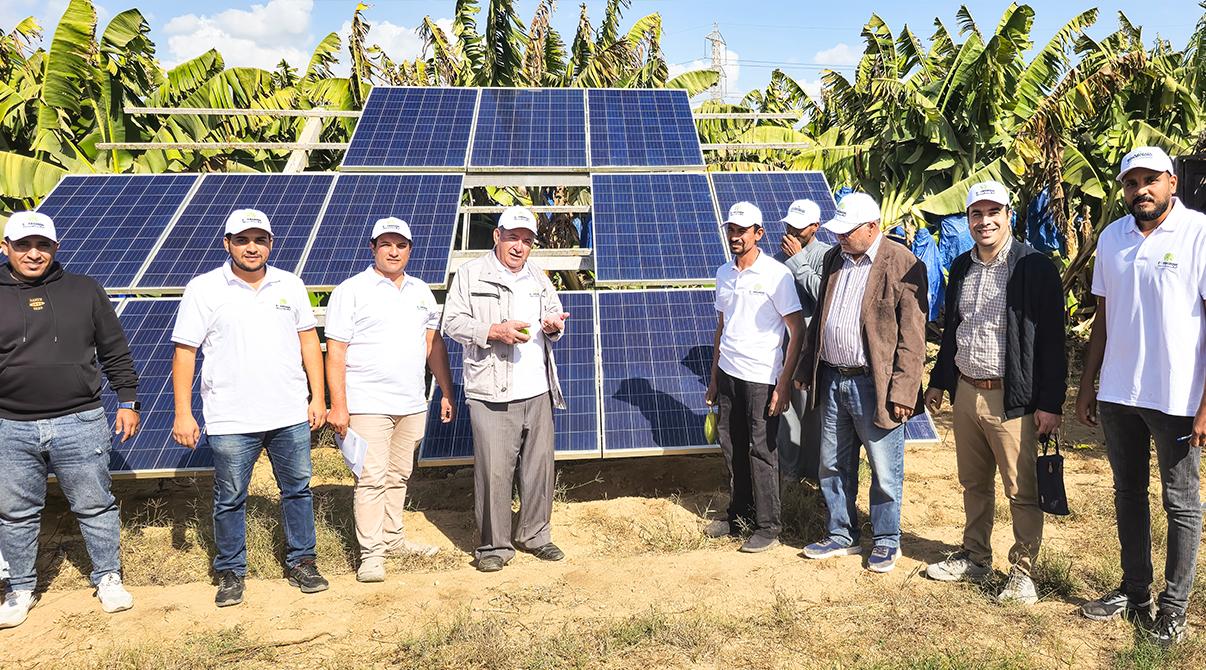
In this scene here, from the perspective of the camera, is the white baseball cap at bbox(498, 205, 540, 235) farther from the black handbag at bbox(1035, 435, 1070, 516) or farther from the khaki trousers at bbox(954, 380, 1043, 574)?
the black handbag at bbox(1035, 435, 1070, 516)

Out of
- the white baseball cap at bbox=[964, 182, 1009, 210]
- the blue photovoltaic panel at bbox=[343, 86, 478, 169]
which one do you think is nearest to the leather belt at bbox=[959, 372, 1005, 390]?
the white baseball cap at bbox=[964, 182, 1009, 210]

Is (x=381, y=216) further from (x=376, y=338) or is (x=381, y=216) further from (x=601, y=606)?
(x=601, y=606)

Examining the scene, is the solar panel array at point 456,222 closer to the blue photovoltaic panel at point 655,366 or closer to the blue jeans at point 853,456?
the blue photovoltaic panel at point 655,366

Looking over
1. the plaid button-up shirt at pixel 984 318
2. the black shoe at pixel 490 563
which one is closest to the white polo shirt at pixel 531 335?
the black shoe at pixel 490 563

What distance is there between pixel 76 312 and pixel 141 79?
9.34 meters

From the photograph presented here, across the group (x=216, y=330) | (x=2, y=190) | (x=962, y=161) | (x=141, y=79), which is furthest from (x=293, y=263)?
(x=962, y=161)

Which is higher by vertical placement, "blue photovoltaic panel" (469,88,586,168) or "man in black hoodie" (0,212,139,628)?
"blue photovoltaic panel" (469,88,586,168)

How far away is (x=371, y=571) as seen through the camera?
217 inches

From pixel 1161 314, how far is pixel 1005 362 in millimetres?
821

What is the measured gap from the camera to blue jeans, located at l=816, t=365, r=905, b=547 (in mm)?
5293

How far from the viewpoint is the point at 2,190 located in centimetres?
1018

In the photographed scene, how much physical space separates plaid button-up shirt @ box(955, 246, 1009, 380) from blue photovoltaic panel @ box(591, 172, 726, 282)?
8.97 ft

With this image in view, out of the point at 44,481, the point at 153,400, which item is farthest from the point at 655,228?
the point at 44,481

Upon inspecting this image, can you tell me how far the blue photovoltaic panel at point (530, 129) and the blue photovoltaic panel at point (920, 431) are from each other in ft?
13.3
